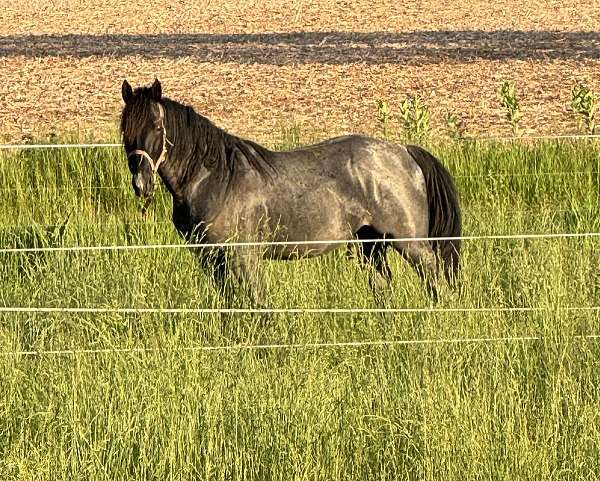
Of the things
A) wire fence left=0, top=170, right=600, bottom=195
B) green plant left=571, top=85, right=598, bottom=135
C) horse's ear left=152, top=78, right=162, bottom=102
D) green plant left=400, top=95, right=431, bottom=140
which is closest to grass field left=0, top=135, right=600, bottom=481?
horse's ear left=152, top=78, right=162, bottom=102

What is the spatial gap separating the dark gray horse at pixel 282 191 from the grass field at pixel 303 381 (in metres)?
0.20

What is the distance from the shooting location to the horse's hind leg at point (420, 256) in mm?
8109

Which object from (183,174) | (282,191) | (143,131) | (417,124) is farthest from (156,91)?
(417,124)

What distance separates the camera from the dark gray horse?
7.39 metres

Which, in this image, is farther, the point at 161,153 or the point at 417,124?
the point at 417,124

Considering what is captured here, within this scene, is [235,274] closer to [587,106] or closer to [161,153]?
[161,153]

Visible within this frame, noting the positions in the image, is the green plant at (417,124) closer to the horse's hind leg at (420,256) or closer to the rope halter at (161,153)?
the horse's hind leg at (420,256)

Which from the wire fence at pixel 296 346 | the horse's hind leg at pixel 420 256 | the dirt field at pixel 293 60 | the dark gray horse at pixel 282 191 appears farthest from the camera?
the dirt field at pixel 293 60

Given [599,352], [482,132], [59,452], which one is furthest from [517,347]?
[482,132]

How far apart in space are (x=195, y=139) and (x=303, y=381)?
7.29 ft

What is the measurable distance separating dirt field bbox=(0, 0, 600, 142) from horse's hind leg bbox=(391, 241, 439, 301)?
5.63 meters

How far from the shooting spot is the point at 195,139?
762 centimetres

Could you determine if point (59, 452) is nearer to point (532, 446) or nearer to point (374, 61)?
point (532, 446)

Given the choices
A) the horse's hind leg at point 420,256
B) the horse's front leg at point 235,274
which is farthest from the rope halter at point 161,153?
the horse's hind leg at point 420,256
